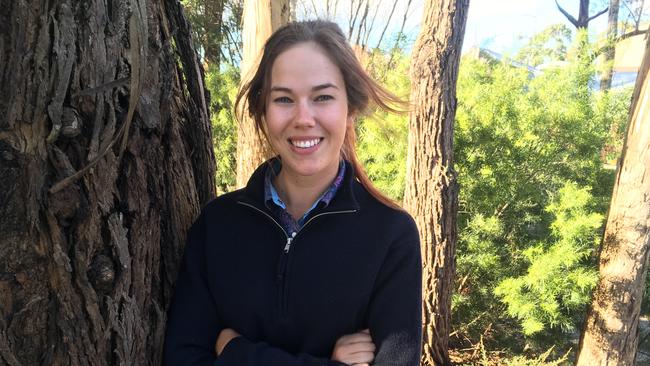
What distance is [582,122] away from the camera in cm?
459

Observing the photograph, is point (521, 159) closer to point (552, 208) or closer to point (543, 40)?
point (552, 208)

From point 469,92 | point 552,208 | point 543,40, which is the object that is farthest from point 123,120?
point 543,40

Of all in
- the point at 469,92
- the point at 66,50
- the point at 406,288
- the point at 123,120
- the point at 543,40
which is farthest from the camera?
the point at 543,40

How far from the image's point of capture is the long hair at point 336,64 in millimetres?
1500

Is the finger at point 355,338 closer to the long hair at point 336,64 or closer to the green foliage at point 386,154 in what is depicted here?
the long hair at point 336,64

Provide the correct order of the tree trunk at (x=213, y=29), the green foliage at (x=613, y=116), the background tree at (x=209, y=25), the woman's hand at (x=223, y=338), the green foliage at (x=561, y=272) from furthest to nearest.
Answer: the tree trunk at (x=213, y=29)
the background tree at (x=209, y=25)
the green foliage at (x=613, y=116)
the green foliage at (x=561, y=272)
the woman's hand at (x=223, y=338)

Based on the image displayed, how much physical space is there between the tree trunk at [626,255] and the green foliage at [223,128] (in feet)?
18.2

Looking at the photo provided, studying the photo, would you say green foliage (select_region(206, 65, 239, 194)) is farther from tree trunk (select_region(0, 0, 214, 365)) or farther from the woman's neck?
tree trunk (select_region(0, 0, 214, 365))

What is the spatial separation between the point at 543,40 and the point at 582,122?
43.2 feet

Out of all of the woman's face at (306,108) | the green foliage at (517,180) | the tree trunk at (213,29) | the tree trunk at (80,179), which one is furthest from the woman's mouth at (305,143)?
the tree trunk at (213,29)

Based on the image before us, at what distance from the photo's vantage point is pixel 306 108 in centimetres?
141

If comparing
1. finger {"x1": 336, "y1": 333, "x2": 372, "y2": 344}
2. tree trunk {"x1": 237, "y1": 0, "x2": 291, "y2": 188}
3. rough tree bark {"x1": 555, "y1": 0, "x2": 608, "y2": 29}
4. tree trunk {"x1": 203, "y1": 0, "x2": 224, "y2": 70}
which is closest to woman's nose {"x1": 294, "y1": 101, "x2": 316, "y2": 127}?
finger {"x1": 336, "y1": 333, "x2": 372, "y2": 344}

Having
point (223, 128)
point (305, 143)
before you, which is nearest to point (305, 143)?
point (305, 143)

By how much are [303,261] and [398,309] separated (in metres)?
0.31
